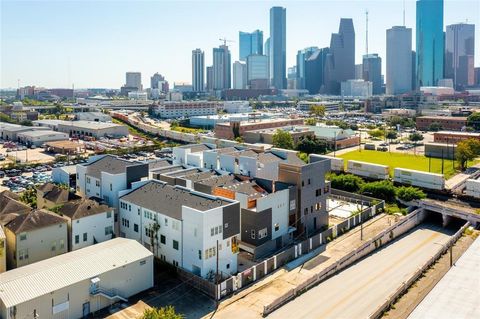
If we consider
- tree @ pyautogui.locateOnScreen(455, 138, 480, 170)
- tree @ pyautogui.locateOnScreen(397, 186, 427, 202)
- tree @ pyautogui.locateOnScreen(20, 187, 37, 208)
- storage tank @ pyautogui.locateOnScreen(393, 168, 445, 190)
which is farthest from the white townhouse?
tree @ pyautogui.locateOnScreen(455, 138, 480, 170)

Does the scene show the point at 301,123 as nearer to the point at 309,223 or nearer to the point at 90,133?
the point at 90,133

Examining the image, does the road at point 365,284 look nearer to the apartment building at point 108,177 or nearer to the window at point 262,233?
the window at point 262,233

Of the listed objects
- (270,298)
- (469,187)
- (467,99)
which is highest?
(467,99)

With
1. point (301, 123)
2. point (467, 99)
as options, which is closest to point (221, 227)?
point (301, 123)

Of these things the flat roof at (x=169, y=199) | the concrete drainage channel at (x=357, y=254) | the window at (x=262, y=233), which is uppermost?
the flat roof at (x=169, y=199)

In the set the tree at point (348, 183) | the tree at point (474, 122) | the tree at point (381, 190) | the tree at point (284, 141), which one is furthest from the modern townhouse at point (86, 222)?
the tree at point (474, 122)

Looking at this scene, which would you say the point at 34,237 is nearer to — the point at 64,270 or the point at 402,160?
the point at 64,270

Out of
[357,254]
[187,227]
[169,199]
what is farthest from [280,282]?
[169,199]
